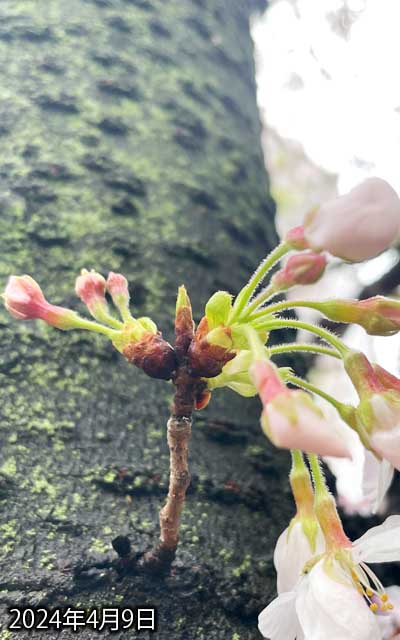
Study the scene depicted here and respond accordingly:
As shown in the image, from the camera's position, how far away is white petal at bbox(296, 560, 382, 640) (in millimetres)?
493

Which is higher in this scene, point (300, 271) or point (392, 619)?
point (300, 271)

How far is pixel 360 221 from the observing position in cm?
49

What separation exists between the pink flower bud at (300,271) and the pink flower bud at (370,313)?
0.05 metres

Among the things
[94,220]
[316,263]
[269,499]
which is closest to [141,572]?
[269,499]

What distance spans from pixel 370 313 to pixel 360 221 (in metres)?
0.11

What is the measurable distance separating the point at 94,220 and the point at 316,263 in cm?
57

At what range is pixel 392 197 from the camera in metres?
0.49

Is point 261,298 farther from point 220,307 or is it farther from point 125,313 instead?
point 125,313

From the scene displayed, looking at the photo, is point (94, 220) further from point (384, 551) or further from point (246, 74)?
point (246, 74)

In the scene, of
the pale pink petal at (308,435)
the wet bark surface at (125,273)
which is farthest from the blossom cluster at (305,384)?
the wet bark surface at (125,273)

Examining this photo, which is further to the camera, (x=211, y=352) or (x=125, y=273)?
(x=125, y=273)

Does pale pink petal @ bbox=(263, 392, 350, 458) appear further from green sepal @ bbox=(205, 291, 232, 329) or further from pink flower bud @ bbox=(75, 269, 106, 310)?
pink flower bud @ bbox=(75, 269, 106, 310)

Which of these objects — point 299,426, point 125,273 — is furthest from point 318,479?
point 125,273

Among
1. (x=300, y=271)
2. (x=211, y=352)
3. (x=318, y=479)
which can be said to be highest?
(x=300, y=271)
